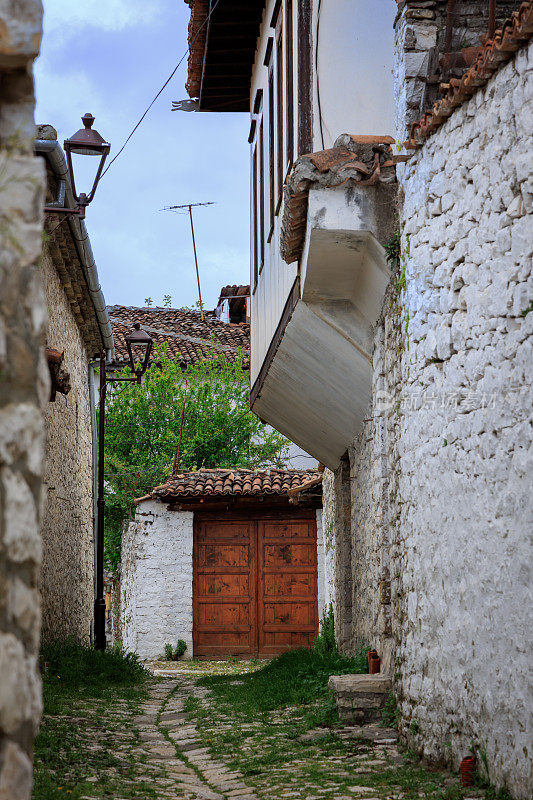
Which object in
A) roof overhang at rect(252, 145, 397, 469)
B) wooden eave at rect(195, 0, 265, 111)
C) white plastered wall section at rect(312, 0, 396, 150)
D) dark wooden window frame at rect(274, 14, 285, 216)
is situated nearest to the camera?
roof overhang at rect(252, 145, 397, 469)

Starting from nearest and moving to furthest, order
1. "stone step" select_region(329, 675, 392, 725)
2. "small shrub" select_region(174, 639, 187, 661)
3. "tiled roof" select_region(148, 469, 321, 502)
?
"stone step" select_region(329, 675, 392, 725), "tiled roof" select_region(148, 469, 321, 502), "small shrub" select_region(174, 639, 187, 661)

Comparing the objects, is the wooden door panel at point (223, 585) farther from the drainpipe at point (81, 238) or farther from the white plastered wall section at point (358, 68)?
the white plastered wall section at point (358, 68)

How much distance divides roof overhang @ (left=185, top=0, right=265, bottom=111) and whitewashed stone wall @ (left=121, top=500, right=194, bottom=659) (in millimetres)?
7320

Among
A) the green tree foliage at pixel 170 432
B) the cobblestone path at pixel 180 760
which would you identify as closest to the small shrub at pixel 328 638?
the cobblestone path at pixel 180 760

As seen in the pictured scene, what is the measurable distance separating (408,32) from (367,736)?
4.36 meters

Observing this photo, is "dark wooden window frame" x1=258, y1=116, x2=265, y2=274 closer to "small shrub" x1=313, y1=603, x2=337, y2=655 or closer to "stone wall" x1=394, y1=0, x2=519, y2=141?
"small shrub" x1=313, y1=603, x2=337, y2=655

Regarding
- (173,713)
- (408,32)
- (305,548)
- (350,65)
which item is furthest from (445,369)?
(305,548)

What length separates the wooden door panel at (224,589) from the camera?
15.8m

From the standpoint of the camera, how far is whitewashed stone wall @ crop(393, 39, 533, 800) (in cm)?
383

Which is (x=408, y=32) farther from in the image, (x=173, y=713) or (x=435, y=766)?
(x=173, y=713)

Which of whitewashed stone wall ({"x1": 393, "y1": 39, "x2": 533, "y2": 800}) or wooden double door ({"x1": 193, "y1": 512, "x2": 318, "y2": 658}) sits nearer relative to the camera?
whitewashed stone wall ({"x1": 393, "y1": 39, "x2": 533, "y2": 800})

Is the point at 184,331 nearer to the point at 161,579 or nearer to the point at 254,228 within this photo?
the point at 161,579

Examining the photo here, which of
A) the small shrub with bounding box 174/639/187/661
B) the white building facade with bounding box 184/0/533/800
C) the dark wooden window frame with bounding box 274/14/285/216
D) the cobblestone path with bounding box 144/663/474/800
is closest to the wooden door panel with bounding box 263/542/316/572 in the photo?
the small shrub with bounding box 174/639/187/661

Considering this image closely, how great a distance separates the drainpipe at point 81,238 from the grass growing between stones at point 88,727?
4173mm
